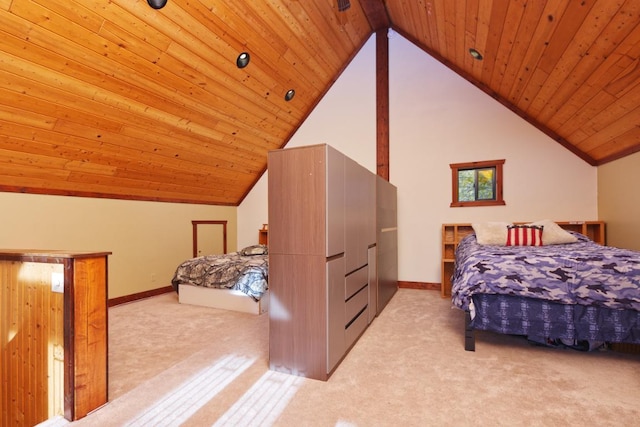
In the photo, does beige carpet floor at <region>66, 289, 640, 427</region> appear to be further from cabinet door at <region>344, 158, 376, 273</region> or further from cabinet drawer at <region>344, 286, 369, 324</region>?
cabinet door at <region>344, 158, 376, 273</region>

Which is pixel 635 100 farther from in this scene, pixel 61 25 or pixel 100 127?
pixel 100 127

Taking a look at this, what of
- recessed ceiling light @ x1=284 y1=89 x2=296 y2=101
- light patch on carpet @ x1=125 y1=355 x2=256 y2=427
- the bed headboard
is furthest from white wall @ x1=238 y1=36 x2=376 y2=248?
light patch on carpet @ x1=125 y1=355 x2=256 y2=427

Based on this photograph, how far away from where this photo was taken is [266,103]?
13.4 ft

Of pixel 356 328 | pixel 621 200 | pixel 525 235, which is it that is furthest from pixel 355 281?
pixel 621 200

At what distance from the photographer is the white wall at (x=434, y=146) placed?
3.98 metres

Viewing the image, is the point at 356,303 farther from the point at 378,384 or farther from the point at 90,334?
the point at 90,334

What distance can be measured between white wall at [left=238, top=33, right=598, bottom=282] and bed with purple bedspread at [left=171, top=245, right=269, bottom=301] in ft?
6.99

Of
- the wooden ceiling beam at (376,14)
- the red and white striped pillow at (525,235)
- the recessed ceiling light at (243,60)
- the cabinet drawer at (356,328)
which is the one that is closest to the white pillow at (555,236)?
the red and white striped pillow at (525,235)

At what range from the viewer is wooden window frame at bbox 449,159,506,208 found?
417 centimetres

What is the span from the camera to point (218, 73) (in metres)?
3.16

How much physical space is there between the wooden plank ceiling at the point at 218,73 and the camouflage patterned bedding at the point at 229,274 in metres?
1.18

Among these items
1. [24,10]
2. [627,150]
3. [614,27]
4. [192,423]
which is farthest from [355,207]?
[627,150]

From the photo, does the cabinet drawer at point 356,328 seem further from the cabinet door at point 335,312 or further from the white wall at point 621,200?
the white wall at point 621,200

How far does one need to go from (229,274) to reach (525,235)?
10.4 feet
